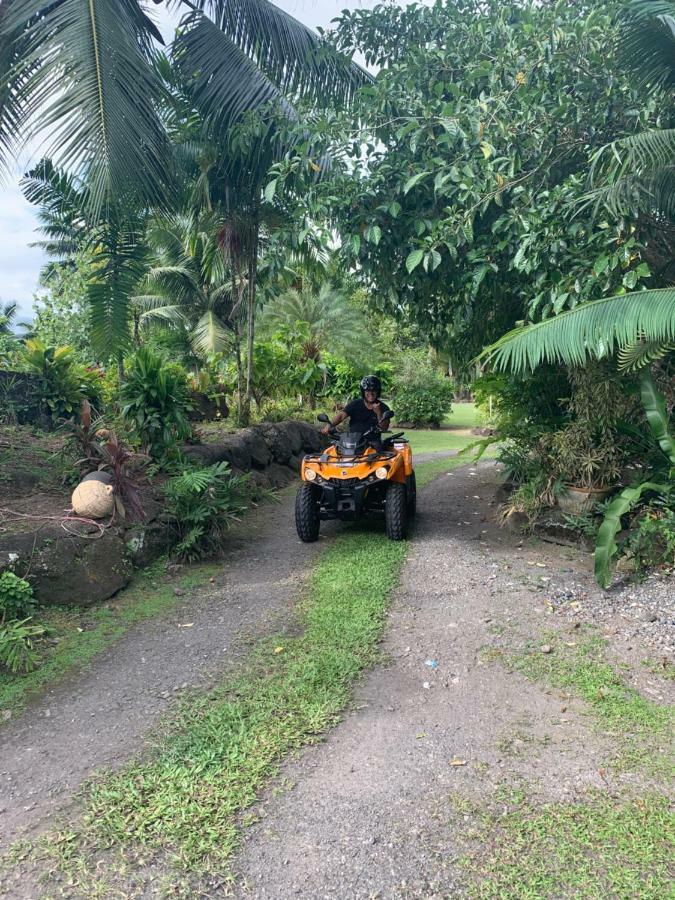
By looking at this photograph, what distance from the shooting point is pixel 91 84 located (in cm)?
564

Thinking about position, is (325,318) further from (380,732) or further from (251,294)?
(380,732)

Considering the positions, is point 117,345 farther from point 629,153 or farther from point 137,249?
point 629,153

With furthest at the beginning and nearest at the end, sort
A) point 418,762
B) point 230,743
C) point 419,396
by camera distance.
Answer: point 419,396 → point 230,743 → point 418,762

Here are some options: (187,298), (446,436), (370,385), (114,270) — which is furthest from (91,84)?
(187,298)

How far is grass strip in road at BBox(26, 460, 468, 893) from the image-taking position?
2.56 m

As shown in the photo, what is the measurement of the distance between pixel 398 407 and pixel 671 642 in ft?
59.5

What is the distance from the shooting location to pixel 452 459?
44.1ft

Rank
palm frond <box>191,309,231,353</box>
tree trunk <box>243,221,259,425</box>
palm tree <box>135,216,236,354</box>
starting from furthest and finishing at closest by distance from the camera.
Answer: palm tree <box>135,216,236,354</box> → palm frond <box>191,309,231,353</box> → tree trunk <box>243,221,259,425</box>

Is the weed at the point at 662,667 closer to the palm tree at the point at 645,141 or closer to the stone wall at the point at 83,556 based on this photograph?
the palm tree at the point at 645,141

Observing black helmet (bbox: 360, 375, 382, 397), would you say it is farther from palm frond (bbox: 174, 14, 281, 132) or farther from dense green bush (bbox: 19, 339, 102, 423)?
palm frond (bbox: 174, 14, 281, 132)

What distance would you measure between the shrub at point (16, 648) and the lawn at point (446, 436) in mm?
12180

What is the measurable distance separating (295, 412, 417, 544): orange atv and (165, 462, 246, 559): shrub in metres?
0.89

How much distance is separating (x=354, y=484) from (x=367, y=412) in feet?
3.98

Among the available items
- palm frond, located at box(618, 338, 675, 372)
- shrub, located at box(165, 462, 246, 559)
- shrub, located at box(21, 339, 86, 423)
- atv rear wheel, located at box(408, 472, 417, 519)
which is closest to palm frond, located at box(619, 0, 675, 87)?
palm frond, located at box(618, 338, 675, 372)
